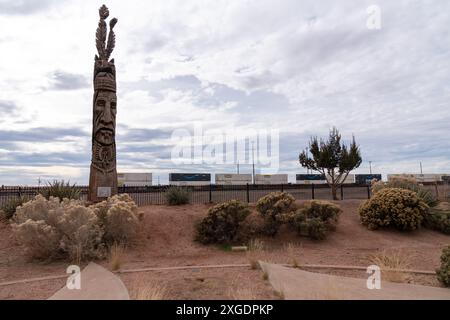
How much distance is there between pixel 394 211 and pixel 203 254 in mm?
7938

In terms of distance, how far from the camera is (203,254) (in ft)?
38.7

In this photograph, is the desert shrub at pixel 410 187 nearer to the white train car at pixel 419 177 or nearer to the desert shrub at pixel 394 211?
the white train car at pixel 419 177

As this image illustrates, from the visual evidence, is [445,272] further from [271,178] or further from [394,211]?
[271,178]

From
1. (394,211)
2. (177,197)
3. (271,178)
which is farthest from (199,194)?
(271,178)

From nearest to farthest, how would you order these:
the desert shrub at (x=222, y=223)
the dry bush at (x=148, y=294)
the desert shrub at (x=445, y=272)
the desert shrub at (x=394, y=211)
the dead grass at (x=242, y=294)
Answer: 1. the dry bush at (x=148, y=294)
2. the dead grass at (x=242, y=294)
3. the desert shrub at (x=445, y=272)
4. the desert shrub at (x=222, y=223)
5. the desert shrub at (x=394, y=211)

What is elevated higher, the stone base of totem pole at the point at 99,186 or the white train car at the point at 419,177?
the white train car at the point at 419,177

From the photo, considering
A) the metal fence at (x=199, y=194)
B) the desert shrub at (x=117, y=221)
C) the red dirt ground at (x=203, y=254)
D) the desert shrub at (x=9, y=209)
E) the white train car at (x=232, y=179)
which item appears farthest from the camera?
the white train car at (x=232, y=179)

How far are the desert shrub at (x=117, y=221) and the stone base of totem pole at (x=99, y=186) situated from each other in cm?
286

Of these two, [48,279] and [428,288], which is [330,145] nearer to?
[428,288]

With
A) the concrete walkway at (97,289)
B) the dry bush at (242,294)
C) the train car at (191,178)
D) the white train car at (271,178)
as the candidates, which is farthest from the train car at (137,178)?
the dry bush at (242,294)

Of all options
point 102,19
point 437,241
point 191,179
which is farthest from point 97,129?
point 191,179

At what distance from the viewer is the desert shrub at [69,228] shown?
33.3 ft

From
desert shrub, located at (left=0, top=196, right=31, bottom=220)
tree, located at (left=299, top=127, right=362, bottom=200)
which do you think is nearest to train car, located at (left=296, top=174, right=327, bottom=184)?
tree, located at (left=299, top=127, right=362, bottom=200)

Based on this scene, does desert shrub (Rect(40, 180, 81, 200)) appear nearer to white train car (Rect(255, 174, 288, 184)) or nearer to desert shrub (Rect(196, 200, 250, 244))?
desert shrub (Rect(196, 200, 250, 244))
